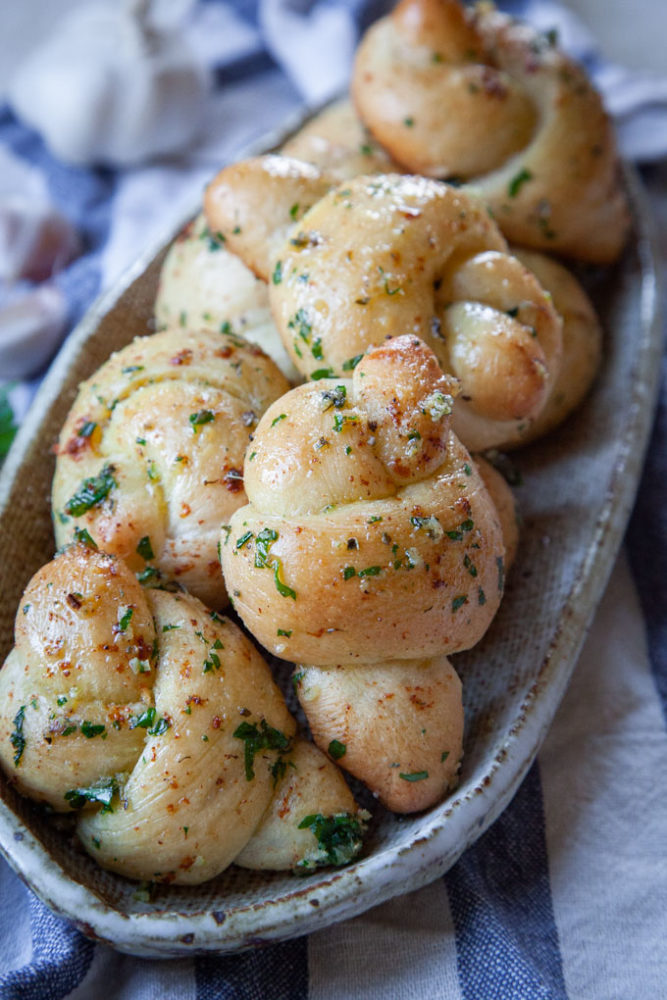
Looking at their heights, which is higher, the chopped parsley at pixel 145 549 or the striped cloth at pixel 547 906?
the chopped parsley at pixel 145 549

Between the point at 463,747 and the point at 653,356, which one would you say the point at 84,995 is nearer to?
the point at 463,747

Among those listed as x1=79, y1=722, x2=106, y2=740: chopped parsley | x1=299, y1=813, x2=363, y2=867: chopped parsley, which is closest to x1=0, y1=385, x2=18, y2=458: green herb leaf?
x1=79, y1=722, x2=106, y2=740: chopped parsley

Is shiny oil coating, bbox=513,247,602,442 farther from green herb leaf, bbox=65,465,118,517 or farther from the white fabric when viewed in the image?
green herb leaf, bbox=65,465,118,517

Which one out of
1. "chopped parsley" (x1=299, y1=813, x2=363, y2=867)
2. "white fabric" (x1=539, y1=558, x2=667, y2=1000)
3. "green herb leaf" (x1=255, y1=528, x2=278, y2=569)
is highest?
"green herb leaf" (x1=255, y1=528, x2=278, y2=569)

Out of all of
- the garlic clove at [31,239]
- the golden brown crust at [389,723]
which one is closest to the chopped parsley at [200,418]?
the golden brown crust at [389,723]

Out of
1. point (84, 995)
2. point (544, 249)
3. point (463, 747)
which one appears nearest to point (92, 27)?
point (544, 249)

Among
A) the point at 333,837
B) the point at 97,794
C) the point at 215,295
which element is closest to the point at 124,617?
the point at 97,794

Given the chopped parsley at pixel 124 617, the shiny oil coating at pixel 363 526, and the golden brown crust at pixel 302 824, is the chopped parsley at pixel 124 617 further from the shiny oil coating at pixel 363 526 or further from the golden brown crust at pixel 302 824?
the golden brown crust at pixel 302 824
